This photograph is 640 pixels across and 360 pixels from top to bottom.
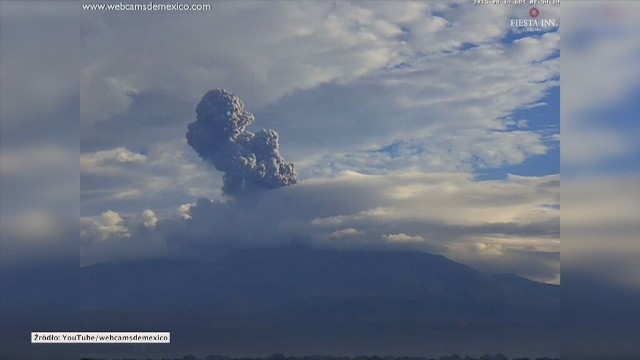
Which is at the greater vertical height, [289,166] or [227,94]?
[227,94]

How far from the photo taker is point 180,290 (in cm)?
1066

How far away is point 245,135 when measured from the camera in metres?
10.7

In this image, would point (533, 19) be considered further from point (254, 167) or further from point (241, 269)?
point (241, 269)

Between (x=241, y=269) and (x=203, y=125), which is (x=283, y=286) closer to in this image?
(x=241, y=269)

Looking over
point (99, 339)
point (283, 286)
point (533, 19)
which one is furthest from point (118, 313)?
point (533, 19)

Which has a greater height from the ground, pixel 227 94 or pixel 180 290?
pixel 227 94

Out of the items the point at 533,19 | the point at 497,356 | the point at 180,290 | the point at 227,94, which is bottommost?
the point at 497,356

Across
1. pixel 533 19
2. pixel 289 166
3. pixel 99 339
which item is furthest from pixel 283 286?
pixel 533 19

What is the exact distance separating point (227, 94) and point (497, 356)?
376cm

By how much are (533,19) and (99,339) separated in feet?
17.8

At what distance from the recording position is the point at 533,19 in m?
10.7
